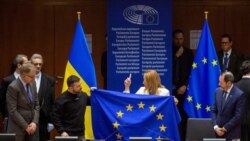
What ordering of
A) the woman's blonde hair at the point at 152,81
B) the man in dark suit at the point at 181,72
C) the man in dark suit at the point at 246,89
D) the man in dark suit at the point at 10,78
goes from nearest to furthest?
the woman's blonde hair at the point at 152,81 < the man in dark suit at the point at 246,89 < the man in dark suit at the point at 10,78 < the man in dark suit at the point at 181,72

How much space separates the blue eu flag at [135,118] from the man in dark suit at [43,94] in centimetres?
94

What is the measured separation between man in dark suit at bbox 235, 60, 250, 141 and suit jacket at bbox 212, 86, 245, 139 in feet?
1.75

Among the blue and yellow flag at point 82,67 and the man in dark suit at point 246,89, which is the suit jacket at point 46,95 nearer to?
the blue and yellow flag at point 82,67

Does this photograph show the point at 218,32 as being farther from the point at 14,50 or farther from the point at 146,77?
the point at 14,50

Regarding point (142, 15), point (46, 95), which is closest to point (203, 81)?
point (142, 15)


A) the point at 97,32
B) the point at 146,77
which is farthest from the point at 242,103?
the point at 97,32

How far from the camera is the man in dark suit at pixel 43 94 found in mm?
9008

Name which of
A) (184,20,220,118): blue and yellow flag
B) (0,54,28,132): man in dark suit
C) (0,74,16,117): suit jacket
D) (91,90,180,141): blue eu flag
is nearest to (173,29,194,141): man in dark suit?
(184,20,220,118): blue and yellow flag

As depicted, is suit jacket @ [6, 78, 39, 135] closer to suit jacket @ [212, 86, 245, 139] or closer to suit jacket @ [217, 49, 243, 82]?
suit jacket @ [212, 86, 245, 139]

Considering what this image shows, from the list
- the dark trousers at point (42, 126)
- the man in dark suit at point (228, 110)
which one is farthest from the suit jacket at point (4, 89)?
the man in dark suit at point (228, 110)

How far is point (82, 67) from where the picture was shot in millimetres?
9195

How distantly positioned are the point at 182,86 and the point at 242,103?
2.45m

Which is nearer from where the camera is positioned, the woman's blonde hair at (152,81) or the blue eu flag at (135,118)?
the blue eu flag at (135,118)

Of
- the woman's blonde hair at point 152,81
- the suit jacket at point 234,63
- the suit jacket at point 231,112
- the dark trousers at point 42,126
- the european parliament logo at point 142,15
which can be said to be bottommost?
the dark trousers at point 42,126
